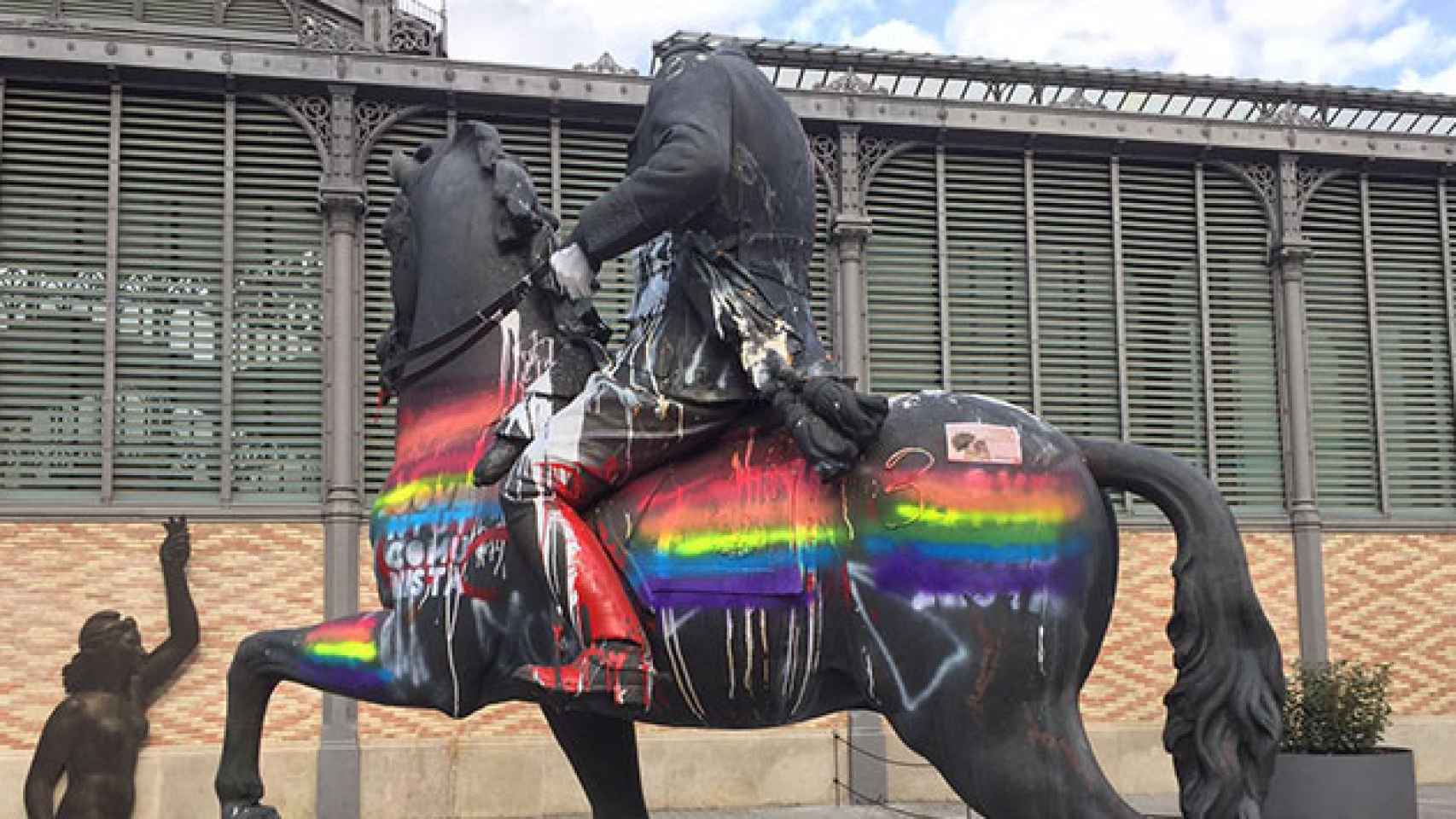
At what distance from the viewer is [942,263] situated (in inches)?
583

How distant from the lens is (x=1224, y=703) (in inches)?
136

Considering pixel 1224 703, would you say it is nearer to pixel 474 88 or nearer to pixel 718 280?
pixel 718 280

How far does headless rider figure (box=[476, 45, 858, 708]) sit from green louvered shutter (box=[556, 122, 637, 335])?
394 inches

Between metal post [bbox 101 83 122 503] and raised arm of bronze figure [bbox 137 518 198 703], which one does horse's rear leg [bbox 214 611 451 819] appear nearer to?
raised arm of bronze figure [bbox 137 518 198 703]

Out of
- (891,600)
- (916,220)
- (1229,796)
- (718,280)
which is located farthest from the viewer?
(916,220)

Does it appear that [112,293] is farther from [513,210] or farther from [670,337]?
[670,337]

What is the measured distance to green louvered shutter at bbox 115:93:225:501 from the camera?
1291 cm

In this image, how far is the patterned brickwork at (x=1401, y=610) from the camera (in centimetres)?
1484

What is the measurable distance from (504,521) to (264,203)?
10537 millimetres

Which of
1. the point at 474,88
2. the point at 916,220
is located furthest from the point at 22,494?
the point at 916,220

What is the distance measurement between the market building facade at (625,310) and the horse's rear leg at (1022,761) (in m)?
9.98

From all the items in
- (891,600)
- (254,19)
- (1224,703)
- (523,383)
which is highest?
(254,19)

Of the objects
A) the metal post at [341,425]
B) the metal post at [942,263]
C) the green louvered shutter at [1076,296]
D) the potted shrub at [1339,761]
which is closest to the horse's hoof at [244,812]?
the potted shrub at [1339,761]

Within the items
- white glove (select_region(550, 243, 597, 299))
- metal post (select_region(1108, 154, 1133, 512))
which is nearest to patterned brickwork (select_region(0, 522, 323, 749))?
metal post (select_region(1108, 154, 1133, 512))
